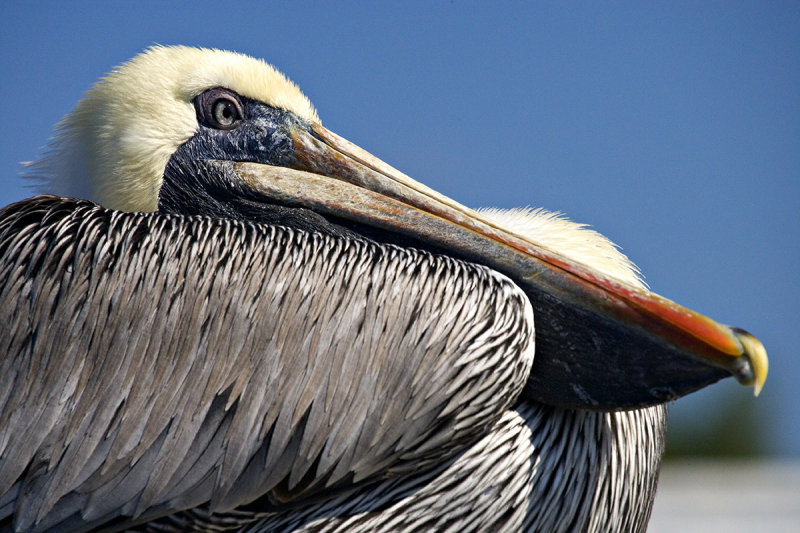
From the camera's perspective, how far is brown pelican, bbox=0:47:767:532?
3.21 meters

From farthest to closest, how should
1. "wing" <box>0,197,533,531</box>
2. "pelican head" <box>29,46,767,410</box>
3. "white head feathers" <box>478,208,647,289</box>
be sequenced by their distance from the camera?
"white head feathers" <box>478,208,647,289</box> → "pelican head" <box>29,46,767,410</box> → "wing" <box>0,197,533,531</box>

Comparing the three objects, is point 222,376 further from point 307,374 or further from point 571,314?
point 571,314

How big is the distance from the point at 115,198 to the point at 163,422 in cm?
130

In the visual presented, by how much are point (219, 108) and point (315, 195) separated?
2.32ft

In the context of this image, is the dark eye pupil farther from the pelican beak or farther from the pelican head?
the pelican beak

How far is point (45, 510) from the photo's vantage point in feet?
10.4

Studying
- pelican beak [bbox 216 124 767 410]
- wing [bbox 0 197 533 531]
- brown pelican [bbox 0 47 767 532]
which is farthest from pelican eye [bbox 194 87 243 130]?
Answer: wing [bbox 0 197 533 531]

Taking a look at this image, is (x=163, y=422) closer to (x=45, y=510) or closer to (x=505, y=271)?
(x=45, y=510)

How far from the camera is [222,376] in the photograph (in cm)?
322

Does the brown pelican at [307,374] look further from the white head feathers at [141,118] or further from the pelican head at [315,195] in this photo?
the white head feathers at [141,118]

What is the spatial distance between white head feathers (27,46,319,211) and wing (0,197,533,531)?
795 mm

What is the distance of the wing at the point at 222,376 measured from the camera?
3197mm

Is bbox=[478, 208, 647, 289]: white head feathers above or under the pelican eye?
above

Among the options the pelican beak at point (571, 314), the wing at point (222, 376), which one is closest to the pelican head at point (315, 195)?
the pelican beak at point (571, 314)
